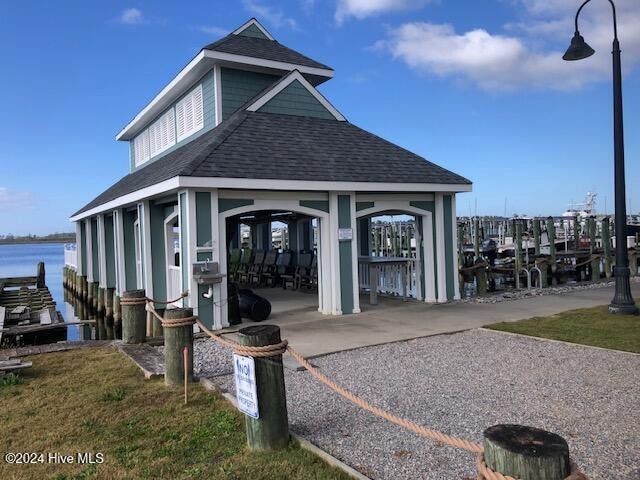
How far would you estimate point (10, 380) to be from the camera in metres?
6.27

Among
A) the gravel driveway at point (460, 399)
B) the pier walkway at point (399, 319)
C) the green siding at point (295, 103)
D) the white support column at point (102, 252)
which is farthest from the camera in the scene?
the white support column at point (102, 252)

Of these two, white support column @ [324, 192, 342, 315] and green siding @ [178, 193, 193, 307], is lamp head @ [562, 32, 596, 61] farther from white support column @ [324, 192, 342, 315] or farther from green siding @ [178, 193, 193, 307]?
green siding @ [178, 193, 193, 307]

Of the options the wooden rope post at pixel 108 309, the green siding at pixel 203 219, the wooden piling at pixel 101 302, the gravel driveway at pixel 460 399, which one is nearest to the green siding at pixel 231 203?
the green siding at pixel 203 219

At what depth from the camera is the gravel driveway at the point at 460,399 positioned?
3875 mm

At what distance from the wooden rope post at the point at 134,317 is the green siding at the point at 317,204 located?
12.5 ft

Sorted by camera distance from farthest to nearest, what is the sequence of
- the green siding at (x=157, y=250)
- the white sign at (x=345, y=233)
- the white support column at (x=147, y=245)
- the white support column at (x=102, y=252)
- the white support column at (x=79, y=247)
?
1. the white support column at (x=79, y=247)
2. the white support column at (x=102, y=252)
3. the green siding at (x=157, y=250)
4. the white support column at (x=147, y=245)
5. the white sign at (x=345, y=233)

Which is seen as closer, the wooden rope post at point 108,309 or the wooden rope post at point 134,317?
the wooden rope post at point 134,317

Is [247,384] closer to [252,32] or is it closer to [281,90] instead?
[281,90]

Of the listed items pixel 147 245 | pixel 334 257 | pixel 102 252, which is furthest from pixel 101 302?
pixel 334 257

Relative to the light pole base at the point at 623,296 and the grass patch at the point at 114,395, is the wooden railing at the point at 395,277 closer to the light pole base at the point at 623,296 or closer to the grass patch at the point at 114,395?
the light pole base at the point at 623,296

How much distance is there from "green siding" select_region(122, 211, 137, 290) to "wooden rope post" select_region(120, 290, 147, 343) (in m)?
6.64

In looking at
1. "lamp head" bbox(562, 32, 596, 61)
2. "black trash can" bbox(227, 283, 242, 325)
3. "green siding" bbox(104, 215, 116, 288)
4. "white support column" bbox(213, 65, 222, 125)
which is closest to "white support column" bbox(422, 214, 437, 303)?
"lamp head" bbox(562, 32, 596, 61)

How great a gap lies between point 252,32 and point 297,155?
6.11 m

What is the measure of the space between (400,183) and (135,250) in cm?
789
